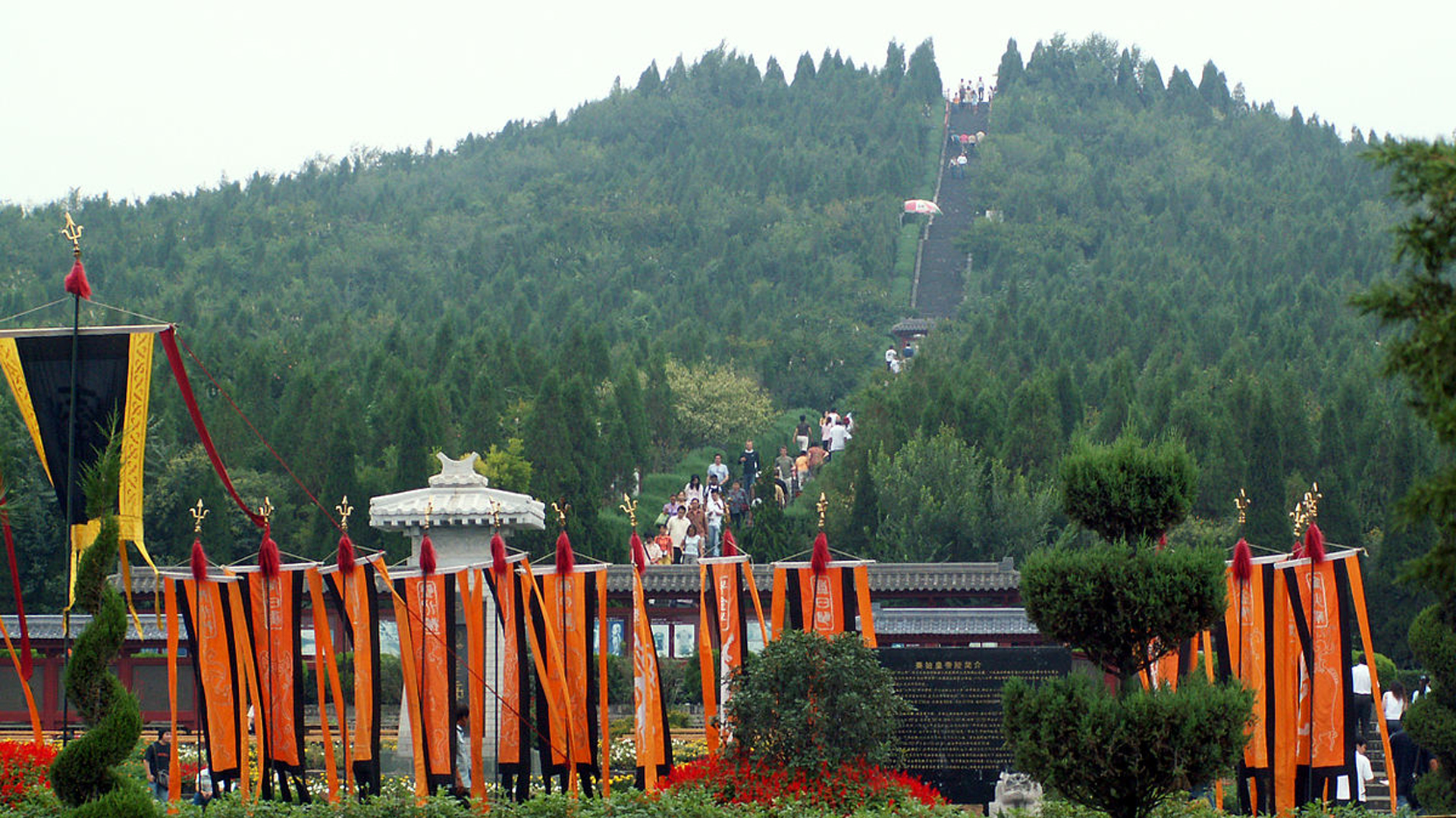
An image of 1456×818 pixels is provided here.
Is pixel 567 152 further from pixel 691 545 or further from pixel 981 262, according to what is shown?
pixel 691 545

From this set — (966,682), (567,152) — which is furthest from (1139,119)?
(966,682)

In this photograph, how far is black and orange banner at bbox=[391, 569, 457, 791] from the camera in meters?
16.2

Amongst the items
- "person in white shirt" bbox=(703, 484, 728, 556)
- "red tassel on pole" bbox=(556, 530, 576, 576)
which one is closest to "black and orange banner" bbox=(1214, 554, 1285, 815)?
"red tassel on pole" bbox=(556, 530, 576, 576)

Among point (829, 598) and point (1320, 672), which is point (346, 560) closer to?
point (829, 598)

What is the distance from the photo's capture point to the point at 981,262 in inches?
3238

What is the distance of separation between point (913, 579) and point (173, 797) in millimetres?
15591

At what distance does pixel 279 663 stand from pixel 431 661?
1.40 meters

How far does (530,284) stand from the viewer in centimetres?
7512

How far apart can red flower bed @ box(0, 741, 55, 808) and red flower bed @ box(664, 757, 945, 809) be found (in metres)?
5.27

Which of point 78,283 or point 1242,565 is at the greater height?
point 78,283

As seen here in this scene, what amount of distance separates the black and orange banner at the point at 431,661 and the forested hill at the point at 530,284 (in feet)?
18.5

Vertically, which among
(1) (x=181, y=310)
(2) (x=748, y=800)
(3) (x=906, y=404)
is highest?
(1) (x=181, y=310)

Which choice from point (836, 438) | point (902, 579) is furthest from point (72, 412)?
point (836, 438)

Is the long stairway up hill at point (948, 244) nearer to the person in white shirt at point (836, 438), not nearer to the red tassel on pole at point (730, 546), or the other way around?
the person in white shirt at point (836, 438)
